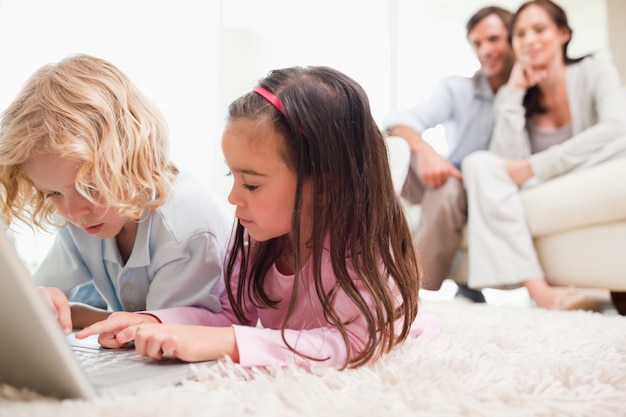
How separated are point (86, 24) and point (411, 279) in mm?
1825

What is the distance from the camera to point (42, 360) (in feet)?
1.64

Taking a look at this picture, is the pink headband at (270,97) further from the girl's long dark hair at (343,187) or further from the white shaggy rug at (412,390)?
the white shaggy rug at (412,390)

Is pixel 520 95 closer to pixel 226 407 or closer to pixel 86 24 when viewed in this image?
pixel 86 24

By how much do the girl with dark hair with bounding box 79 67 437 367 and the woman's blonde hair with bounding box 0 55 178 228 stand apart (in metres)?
0.18

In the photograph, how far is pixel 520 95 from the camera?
2061 mm

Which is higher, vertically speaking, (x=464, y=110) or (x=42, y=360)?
(x=464, y=110)

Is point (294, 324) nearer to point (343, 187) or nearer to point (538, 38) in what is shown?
point (343, 187)

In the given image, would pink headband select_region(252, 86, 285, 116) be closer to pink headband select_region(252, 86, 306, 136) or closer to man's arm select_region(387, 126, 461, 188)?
pink headband select_region(252, 86, 306, 136)

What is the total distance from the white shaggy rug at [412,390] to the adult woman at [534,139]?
82cm

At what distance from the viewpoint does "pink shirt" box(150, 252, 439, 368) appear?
66 cm

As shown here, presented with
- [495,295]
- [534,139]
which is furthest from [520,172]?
[495,295]

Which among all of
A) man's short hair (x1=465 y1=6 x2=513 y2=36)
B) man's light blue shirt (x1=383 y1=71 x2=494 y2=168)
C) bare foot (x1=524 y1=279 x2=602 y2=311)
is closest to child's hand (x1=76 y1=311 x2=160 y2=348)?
Answer: bare foot (x1=524 y1=279 x2=602 y2=311)

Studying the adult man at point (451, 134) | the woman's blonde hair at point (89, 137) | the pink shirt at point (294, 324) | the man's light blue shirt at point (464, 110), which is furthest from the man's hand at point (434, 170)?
the woman's blonde hair at point (89, 137)

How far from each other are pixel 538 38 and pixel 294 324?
170 centimetres
